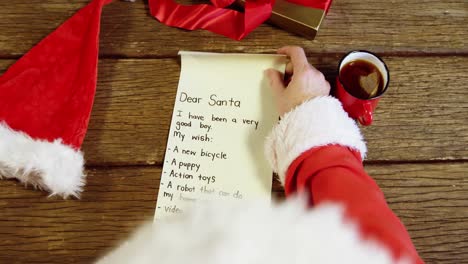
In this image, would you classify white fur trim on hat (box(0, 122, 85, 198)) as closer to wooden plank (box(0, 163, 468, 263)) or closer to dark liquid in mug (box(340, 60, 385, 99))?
wooden plank (box(0, 163, 468, 263))

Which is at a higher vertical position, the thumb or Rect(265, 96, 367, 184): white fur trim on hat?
the thumb

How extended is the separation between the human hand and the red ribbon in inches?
3.0

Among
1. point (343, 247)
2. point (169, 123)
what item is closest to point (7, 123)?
point (169, 123)

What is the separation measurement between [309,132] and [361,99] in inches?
3.5

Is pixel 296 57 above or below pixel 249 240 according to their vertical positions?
above

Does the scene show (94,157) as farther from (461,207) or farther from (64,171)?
(461,207)

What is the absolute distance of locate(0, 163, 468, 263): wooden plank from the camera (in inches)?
24.8

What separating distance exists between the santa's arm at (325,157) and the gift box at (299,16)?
5.2 inches

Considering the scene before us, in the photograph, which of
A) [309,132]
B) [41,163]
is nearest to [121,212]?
[41,163]

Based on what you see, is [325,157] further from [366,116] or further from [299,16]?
[299,16]

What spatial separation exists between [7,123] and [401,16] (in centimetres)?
61

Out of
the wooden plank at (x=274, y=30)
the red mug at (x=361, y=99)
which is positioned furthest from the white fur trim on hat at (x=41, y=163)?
the red mug at (x=361, y=99)

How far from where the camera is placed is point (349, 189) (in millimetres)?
550

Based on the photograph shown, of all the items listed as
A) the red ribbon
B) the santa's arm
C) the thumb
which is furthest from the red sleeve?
the red ribbon
